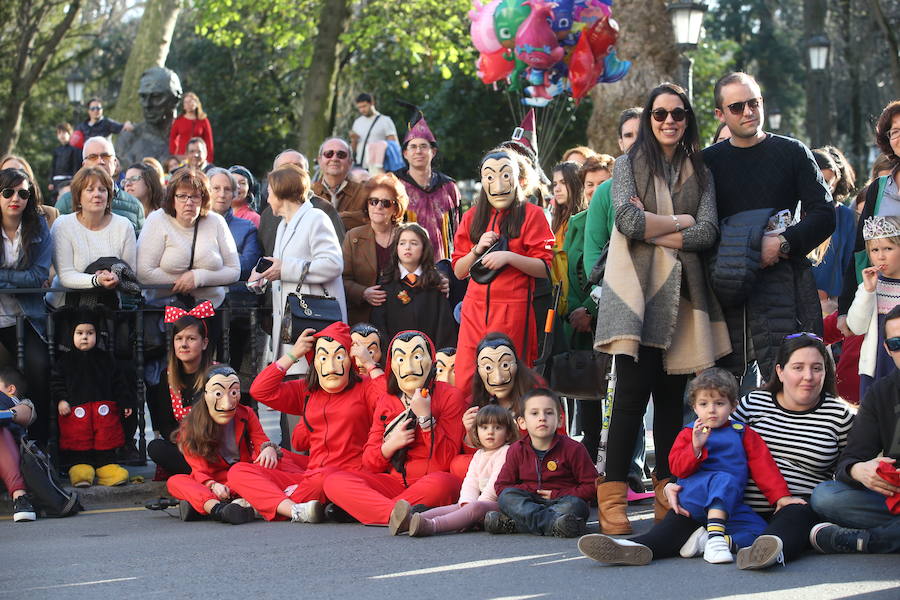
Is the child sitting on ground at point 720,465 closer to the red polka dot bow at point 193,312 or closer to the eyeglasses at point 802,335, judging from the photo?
the eyeglasses at point 802,335

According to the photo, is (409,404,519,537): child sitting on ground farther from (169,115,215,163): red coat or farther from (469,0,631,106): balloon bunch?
(169,115,215,163): red coat

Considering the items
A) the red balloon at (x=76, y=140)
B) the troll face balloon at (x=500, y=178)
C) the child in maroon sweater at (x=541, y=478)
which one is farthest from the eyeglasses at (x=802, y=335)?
the red balloon at (x=76, y=140)

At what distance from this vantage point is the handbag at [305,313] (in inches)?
364

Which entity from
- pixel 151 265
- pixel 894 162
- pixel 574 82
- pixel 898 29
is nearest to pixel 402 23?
pixel 898 29

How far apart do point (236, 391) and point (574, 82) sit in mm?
6173

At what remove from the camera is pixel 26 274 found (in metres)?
9.48

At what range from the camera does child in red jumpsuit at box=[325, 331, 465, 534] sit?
26.3 ft

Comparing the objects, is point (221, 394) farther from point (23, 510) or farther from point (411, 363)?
point (23, 510)

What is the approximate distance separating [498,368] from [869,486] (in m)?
2.31

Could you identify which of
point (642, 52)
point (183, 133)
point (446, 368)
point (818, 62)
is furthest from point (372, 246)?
point (818, 62)

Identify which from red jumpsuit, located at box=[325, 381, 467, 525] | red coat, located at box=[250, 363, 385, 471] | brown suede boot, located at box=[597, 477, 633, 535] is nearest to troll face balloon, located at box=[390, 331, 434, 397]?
red jumpsuit, located at box=[325, 381, 467, 525]

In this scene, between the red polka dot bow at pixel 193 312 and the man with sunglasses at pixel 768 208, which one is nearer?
the man with sunglasses at pixel 768 208

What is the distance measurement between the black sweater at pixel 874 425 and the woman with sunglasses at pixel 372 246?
4146 millimetres

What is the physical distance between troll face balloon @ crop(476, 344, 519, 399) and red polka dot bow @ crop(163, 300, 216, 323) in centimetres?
231
